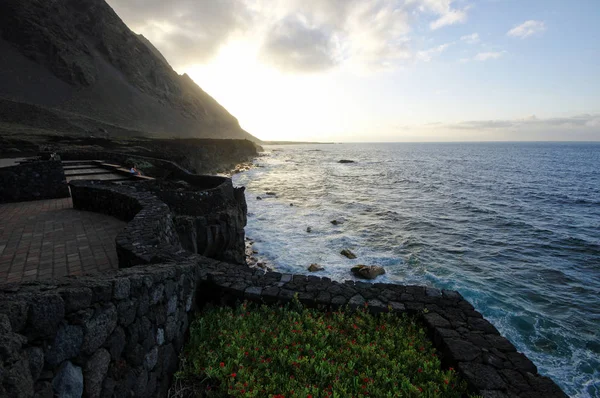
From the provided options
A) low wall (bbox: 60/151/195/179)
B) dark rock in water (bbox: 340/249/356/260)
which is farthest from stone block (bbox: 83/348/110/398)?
low wall (bbox: 60/151/195/179)

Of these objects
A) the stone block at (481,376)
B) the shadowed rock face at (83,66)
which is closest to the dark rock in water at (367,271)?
the stone block at (481,376)

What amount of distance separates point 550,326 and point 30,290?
1624 cm

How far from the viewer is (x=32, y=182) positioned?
40.3 ft

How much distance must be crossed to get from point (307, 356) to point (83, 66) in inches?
4796

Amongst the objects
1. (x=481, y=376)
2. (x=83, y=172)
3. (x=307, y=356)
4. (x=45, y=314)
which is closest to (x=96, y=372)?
(x=45, y=314)

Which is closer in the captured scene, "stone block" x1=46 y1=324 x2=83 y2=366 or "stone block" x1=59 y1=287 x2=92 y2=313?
"stone block" x1=46 y1=324 x2=83 y2=366

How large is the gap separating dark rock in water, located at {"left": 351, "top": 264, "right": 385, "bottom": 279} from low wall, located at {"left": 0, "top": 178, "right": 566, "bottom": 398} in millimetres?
8347

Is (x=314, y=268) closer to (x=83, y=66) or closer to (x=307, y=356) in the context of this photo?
(x=307, y=356)

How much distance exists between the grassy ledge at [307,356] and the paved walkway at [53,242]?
3.08m

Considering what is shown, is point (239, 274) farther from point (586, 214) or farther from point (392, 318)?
point (586, 214)

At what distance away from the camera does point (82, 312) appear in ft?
9.32

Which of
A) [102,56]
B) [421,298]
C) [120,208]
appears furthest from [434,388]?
[102,56]

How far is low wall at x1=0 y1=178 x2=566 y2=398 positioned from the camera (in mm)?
2457

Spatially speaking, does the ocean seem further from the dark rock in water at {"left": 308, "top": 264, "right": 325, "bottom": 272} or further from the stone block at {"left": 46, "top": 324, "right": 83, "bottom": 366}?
the stone block at {"left": 46, "top": 324, "right": 83, "bottom": 366}
